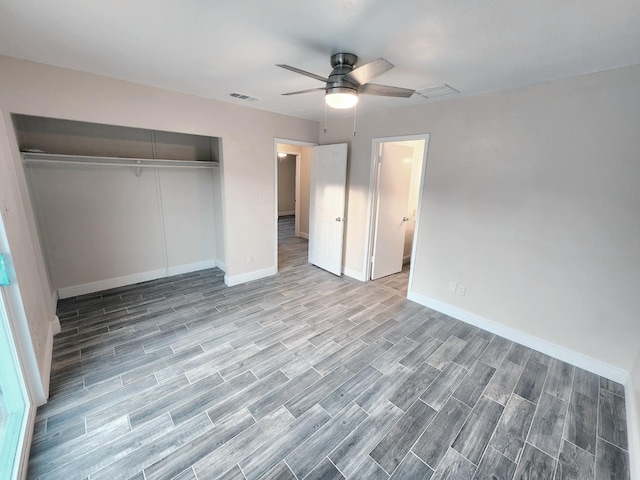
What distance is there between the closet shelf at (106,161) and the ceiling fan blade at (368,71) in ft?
9.02

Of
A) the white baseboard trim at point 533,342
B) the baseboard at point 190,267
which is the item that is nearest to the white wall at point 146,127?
the baseboard at point 190,267

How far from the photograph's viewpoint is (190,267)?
450 centimetres

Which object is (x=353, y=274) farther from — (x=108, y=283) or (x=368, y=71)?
(x=108, y=283)

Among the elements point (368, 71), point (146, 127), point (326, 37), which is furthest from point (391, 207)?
point (146, 127)

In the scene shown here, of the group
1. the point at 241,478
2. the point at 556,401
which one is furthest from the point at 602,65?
the point at 241,478

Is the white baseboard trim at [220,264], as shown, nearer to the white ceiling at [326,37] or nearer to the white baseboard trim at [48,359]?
the white baseboard trim at [48,359]

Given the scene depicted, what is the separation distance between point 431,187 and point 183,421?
336 cm

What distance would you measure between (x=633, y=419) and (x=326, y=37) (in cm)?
333

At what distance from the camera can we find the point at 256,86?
9.34ft

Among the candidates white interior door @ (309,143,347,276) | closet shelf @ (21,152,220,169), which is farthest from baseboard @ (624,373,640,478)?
closet shelf @ (21,152,220,169)

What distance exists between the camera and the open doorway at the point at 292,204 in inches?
207

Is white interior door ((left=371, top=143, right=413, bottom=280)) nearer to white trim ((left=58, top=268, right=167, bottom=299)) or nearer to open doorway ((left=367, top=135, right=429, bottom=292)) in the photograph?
open doorway ((left=367, top=135, right=429, bottom=292))

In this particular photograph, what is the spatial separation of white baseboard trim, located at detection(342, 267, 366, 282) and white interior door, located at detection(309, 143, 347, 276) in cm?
13

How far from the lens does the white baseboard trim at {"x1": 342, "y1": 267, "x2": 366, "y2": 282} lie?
14.3 feet
